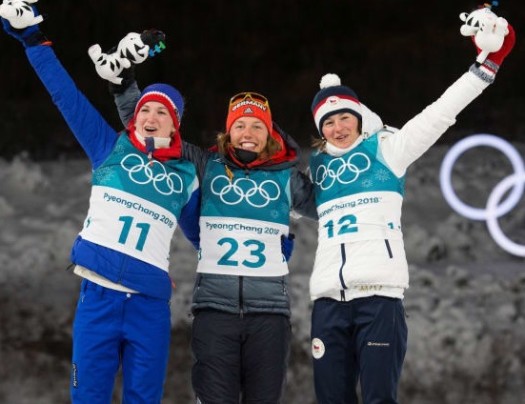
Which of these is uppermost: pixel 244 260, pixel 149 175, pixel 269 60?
pixel 269 60

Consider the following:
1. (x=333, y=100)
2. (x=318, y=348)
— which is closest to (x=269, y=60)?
(x=333, y=100)

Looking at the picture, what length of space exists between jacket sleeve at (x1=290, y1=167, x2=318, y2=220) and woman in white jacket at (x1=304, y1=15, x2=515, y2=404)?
0.13ft

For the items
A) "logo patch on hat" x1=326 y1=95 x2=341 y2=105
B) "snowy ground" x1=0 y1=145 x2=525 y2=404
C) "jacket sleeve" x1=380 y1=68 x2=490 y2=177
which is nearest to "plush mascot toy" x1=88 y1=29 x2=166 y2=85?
"logo patch on hat" x1=326 y1=95 x2=341 y2=105

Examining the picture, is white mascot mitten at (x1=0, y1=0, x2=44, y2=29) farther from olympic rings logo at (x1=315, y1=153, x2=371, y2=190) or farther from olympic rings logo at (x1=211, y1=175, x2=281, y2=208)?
olympic rings logo at (x1=315, y1=153, x2=371, y2=190)

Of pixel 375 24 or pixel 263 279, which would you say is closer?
pixel 263 279

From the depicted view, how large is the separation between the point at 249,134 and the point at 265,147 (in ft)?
0.26

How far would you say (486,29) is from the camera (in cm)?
291

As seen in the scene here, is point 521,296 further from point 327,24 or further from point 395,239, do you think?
point 395,239

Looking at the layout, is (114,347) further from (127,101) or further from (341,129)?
(341,129)

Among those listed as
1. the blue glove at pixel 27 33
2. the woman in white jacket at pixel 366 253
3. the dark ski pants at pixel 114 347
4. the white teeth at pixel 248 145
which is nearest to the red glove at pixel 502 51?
the woman in white jacket at pixel 366 253

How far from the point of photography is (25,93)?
572cm

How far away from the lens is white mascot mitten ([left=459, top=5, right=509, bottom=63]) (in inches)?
114

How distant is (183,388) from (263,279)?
2236mm

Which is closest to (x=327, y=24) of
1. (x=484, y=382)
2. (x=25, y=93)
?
(x=25, y=93)
